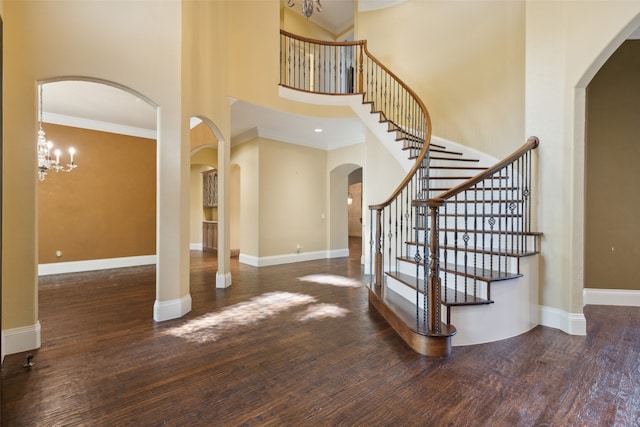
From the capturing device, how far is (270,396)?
6.29 ft

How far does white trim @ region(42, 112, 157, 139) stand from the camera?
5609mm

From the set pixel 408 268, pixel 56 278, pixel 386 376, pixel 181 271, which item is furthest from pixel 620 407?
pixel 56 278

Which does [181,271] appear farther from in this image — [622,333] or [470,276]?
[622,333]

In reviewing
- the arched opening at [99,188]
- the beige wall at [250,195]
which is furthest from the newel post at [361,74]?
the arched opening at [99,188]

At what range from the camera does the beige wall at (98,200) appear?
564 cm

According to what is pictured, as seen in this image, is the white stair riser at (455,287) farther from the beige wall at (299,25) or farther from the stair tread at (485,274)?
the beige wall at (299,25)

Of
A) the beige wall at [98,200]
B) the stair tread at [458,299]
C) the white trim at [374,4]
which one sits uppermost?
the white trim at [374,4]

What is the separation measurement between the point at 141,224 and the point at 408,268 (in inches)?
231

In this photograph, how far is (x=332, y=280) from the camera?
201 inches

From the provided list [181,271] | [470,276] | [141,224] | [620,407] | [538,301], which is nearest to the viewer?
[620,407]

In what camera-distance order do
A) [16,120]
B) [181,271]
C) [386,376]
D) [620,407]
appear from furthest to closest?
[181,271] → [16,120] → [386,376] → [620,407]

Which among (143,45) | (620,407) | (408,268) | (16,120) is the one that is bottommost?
(620,407)

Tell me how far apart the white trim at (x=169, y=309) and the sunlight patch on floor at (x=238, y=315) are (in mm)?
225

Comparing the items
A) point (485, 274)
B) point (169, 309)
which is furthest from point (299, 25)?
point (485, 274)
